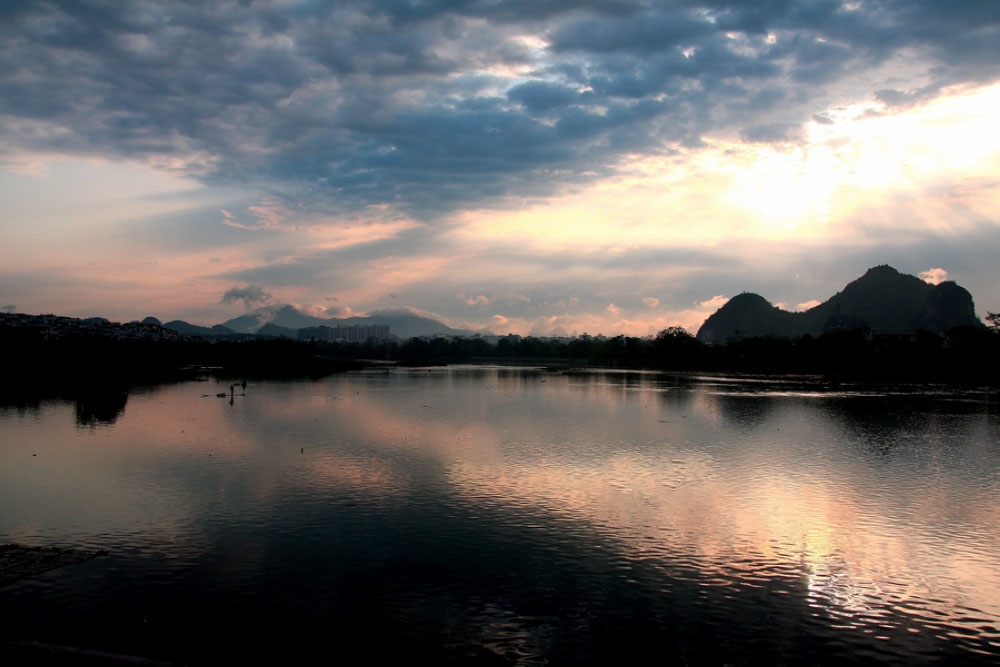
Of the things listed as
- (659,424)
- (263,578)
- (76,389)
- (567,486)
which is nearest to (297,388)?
(76,389)

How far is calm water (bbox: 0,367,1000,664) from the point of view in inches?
565

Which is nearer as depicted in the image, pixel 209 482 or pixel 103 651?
pixel 103 651

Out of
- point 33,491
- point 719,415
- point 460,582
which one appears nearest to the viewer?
point 460,582

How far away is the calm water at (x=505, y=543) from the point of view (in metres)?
14.3

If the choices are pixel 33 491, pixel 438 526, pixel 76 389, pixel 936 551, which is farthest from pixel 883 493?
pixel 76 389

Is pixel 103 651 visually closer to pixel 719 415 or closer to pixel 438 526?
pixel 438 526

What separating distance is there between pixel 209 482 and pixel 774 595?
2288 cm

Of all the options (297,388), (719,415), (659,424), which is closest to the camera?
(659,424)

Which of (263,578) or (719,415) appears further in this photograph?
(719,415)

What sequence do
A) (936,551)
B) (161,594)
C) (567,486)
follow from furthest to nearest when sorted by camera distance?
(567,486)
(936,551)
(161,594)

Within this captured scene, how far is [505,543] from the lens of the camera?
2045cm

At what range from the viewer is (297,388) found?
86000mm

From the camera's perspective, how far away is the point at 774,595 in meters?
16.9

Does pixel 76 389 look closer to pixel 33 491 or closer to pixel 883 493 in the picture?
pixel 33 491
